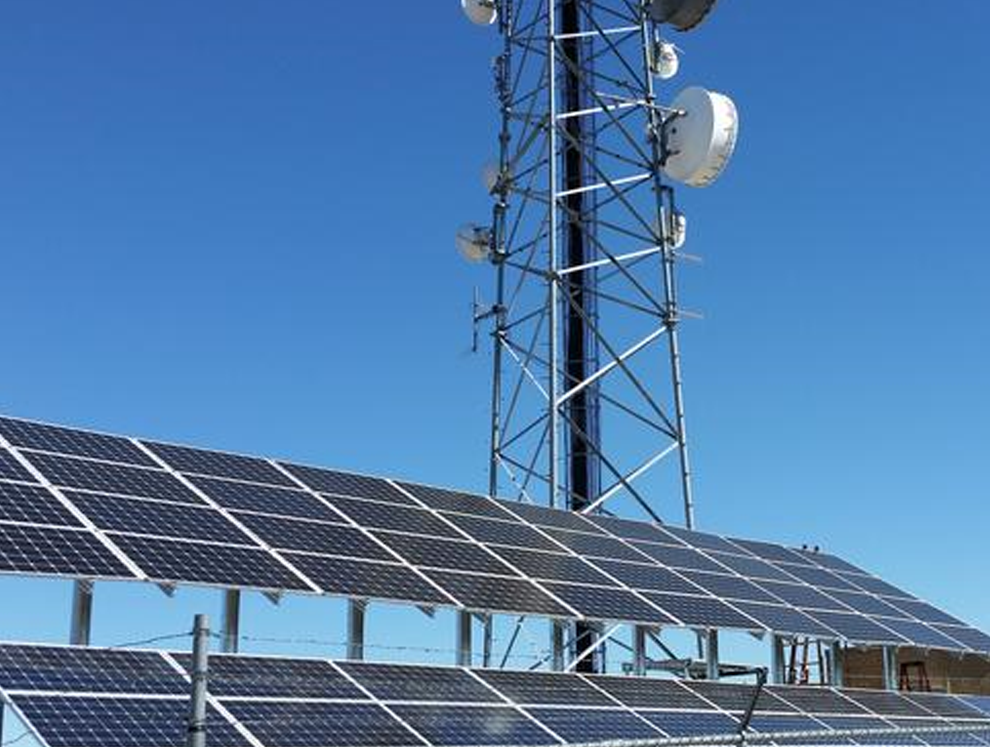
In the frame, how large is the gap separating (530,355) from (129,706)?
2274 cm

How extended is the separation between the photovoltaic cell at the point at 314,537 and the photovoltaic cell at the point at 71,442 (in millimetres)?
2074

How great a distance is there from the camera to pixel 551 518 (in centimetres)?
2864

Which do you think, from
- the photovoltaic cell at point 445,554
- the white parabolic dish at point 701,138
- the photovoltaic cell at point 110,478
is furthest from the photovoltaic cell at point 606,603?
the white parabolic dish at point 701,138

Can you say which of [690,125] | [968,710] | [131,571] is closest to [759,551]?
[968,710]

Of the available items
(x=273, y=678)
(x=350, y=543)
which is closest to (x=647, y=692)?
(x=350, y=543)

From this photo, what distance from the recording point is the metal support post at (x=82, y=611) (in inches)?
711

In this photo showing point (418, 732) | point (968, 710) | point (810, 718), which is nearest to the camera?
point (418, 732)

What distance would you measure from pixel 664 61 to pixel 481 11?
5.72 meters


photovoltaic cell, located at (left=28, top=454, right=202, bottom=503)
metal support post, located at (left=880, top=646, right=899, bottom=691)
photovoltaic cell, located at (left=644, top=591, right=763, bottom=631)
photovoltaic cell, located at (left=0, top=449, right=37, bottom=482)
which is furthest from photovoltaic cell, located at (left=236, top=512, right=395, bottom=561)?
metal support post, located at (left=880, top=646, right=899, bottom=691)

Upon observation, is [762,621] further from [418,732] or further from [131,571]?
[131,571]

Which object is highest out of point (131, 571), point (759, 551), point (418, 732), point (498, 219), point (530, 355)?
point (498, 219)

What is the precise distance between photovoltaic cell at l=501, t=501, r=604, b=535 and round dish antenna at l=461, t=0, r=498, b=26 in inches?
725

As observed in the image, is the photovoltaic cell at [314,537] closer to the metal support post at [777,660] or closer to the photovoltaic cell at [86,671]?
A: the photovoltaic cell at [86,671]

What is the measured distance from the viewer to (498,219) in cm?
3972
